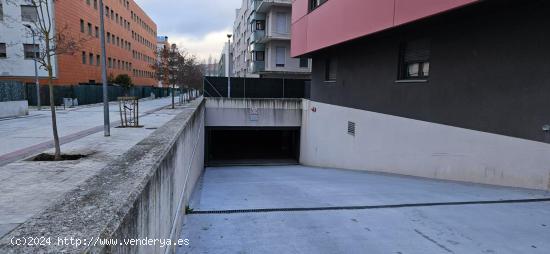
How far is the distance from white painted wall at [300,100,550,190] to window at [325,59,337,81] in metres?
1.63

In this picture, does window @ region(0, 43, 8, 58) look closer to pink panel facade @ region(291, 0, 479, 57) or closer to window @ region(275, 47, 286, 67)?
window @ region(275, 47, 286, 67)

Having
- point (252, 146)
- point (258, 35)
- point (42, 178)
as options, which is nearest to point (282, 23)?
point (258, 35)

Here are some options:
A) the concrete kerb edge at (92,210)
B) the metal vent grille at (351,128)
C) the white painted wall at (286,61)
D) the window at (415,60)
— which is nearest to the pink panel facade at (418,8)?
the window at (415,60)

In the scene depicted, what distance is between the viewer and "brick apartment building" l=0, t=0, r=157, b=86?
3309 centimetres

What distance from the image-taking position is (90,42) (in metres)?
40.4

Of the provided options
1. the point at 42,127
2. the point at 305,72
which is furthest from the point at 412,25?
the point at 305,72

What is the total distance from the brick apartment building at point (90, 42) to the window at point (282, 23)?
12.2 metres

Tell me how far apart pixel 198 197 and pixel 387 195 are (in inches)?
146

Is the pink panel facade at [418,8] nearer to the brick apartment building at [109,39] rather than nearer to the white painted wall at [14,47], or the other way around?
the brick apartment building at [109,39]

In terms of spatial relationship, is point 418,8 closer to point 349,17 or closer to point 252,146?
point 349,17

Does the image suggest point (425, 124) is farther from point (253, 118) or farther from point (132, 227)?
point (253, 118)

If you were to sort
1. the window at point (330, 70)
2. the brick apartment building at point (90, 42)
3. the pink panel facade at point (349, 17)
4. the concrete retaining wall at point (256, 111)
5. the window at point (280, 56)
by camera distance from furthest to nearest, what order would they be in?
the window at point (280, 56), the brick apartment building at point (90, 42), the concrete retaining wall at point (256, 111), the window at point (330, 70), the pink panel facade at point (349, 17)

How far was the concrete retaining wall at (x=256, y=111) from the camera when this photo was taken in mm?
20781

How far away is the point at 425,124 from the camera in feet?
28.5
